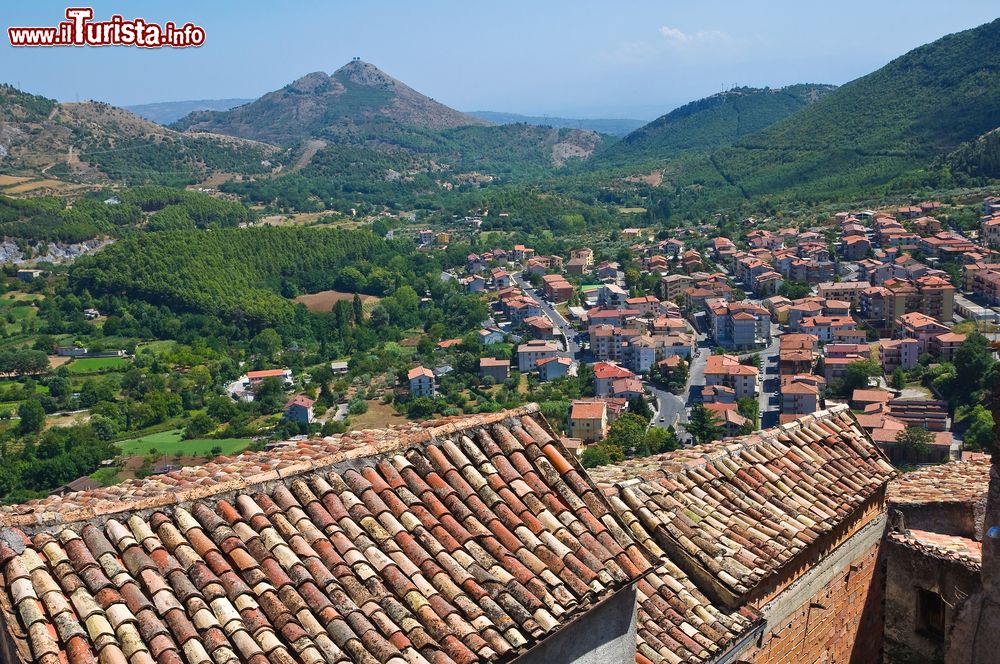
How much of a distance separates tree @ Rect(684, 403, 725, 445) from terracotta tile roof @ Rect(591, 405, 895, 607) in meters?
26.1

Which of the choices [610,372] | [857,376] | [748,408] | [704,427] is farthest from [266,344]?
[857,376]

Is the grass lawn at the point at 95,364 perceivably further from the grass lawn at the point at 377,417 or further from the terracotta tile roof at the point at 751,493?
the terracotta tile roof at the point at 751,493

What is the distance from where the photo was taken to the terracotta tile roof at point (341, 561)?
3312 millimetres

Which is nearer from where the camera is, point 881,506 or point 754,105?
point 881,506

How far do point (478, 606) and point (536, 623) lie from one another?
25cm

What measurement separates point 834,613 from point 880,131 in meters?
101

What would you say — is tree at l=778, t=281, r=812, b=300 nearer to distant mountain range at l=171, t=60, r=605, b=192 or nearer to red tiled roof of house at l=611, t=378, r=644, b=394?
red tiled roof of house at l=611, t=378, r=644, b=394

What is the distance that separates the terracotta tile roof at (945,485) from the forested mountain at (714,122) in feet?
462

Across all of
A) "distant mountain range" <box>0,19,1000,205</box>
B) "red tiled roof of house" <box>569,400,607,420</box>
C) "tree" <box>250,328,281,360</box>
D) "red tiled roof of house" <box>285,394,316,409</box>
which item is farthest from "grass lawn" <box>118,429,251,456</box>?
"distant mountain range" <box>0,19,1000,205</box>

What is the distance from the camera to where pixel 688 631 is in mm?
4863

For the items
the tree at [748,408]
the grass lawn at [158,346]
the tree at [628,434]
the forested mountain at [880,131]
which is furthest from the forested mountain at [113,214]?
the tree at [748,408]

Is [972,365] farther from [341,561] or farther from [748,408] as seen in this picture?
[341,561]

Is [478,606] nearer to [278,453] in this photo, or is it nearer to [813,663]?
[278,453]

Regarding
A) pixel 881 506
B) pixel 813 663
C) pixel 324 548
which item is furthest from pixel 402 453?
pixel 881 506
